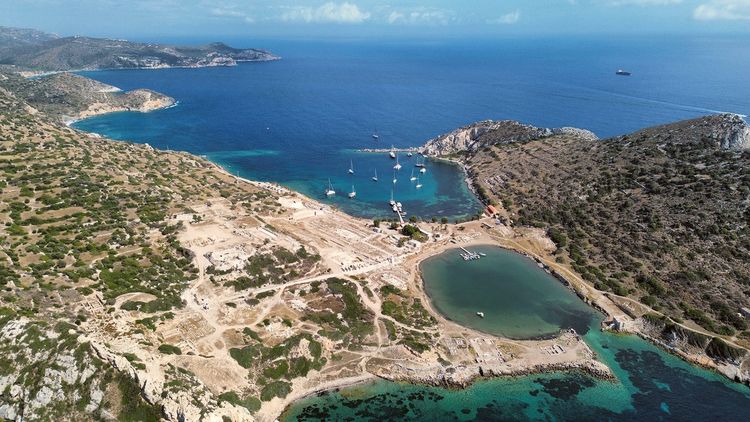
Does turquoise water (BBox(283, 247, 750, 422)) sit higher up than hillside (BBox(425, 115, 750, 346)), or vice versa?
hillside (BBox(425, 115, 750, 346))

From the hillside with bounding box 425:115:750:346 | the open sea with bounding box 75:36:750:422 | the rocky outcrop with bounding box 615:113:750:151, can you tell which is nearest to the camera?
the open sea with bounding box 75:36:750:422

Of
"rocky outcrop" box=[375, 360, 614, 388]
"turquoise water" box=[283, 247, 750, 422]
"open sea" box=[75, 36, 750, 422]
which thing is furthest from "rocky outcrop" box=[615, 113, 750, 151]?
"rocky outcrop" box=[375, 360, 614, 388]

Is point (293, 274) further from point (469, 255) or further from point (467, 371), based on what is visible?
point (469, 255)

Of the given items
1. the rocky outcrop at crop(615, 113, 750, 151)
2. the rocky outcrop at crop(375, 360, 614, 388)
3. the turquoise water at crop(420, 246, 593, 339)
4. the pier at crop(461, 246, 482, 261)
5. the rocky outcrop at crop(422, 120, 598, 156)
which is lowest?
the rocky outcrop at crop(375, 360, 614, 388)

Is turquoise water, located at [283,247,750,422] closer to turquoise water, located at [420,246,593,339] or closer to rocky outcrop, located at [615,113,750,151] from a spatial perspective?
turquoise water, located at [420,246,593,339]

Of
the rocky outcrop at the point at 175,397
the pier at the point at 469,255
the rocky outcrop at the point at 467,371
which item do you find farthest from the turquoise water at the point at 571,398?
the pier at the point at 469,255

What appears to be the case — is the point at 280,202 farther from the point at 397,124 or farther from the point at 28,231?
the point at 397,124

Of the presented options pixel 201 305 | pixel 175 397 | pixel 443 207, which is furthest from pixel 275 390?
pixel 443 207
